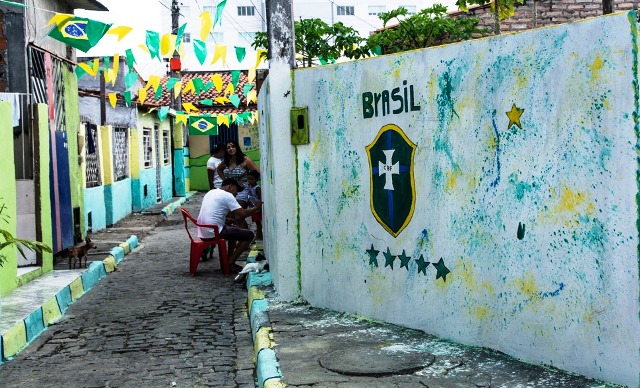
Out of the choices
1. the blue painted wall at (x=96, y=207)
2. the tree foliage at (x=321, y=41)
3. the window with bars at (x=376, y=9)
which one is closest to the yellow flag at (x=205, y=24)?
the blue painted wall at (x=96, y=207)

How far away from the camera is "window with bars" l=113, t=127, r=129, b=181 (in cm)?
1931

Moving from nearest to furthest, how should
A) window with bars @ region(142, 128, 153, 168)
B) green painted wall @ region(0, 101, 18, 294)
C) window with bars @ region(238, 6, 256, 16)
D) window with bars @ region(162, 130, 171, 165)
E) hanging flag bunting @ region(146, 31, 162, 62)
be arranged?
1. green painted wall @ region(0, 101, 18, 294)
2. hanging flag bunting @ region(146, 31, 162, 62)
3. window with bars @ region(142, 128, 153, 168)
4. window with bars @ region(162, 130, 171, 165)
5. window with bars @ region(238, 6, 256, 16)

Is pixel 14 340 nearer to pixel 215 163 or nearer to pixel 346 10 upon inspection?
pixel 215 163

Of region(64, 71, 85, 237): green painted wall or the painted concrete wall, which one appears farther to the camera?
region(64, 71, 85, 237): green painted wall

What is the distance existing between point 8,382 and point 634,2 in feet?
58.7

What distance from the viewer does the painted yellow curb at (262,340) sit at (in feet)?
20.5

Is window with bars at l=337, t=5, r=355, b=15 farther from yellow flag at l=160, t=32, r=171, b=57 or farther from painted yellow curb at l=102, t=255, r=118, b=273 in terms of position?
painted yellow curb at l=102, t=255, r=118, b=273

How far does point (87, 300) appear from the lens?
9641 mm

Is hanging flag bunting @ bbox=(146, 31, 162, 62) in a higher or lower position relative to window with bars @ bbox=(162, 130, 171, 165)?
higher

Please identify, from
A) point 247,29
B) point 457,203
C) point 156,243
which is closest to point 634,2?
point 156,243

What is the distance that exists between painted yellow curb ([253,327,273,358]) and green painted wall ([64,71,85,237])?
7.52 metres

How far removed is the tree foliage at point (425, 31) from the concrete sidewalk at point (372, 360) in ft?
45.8

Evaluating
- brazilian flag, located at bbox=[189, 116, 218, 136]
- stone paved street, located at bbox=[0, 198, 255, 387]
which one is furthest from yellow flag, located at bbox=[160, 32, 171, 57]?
brazilian flag, located at bbox=[189, 116, 218, 136]

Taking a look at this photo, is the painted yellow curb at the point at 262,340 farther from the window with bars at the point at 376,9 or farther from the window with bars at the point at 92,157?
the window with bars at the point at 376,9
